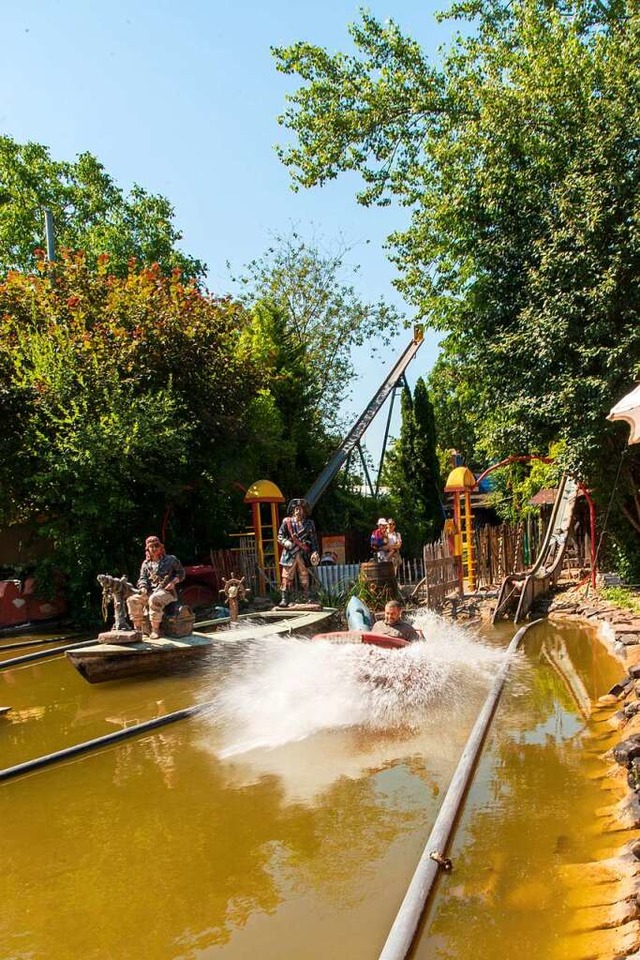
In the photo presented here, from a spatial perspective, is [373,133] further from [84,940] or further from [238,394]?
[84,940]

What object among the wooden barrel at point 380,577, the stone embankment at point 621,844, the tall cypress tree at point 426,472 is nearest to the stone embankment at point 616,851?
the stone embankment at point 621,844

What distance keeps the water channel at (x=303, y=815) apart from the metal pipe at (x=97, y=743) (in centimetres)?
8

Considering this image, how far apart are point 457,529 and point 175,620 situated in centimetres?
900

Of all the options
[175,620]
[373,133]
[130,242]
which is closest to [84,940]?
[175,620]

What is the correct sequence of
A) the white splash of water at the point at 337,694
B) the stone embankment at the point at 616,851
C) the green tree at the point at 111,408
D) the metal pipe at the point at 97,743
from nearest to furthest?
the stone embankment at the point at 616,851 < the metal pipe at the point at 97,743 < the white splash of water at the point at 337,694 < the green tree at the point at 111,408

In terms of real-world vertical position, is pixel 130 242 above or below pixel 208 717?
above

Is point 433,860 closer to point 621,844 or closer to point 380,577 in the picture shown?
point 621,844

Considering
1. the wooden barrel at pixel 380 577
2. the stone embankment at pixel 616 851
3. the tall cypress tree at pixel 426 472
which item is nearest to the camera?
the stone embankment at pixel 616 851

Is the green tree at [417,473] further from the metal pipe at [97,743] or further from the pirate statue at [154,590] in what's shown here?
the metal pipe at [97,743]

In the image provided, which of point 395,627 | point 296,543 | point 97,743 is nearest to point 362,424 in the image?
point 296,543

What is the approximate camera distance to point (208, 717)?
8109 millimetres

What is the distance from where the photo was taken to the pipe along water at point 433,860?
3371mm

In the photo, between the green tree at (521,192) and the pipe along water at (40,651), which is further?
the green tree at (521,192)

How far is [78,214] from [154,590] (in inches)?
873
